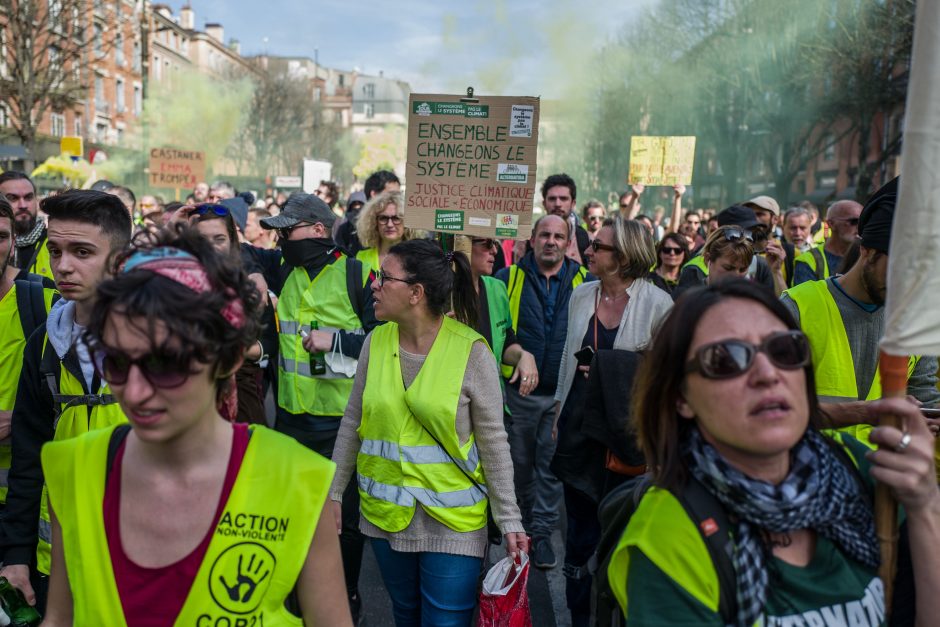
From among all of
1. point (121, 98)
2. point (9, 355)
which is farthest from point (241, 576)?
point (121, 98)

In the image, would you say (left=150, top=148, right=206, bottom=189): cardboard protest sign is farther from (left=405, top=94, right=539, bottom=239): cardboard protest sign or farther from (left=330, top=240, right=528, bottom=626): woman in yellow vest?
(left=330, top=240, right=528, bottom=626): woman in yellow vest

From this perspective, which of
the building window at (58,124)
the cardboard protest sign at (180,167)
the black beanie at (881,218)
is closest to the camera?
the black beanie at (881,218)

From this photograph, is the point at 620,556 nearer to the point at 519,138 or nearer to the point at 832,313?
the point at 832,313

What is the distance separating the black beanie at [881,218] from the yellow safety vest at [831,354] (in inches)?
12.2

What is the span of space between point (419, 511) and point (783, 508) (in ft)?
5.99

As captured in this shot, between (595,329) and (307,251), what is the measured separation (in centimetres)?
171

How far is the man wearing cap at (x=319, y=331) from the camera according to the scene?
4.39 metres

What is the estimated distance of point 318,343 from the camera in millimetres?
4355

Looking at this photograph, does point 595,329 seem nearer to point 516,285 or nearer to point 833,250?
point 516,285

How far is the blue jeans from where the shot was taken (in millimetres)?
3195

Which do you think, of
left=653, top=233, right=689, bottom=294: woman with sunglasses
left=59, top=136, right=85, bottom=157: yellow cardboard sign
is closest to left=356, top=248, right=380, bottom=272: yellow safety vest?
left=653, top=233, right=689, bottom=294: woman with sunglasses

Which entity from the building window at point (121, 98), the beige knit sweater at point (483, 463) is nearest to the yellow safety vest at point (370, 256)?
the beige knit sweater at point (483, 463)

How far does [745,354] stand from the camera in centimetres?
168

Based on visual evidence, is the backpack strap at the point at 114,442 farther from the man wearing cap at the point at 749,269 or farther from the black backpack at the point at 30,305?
the man wearing cap at the point at 749,269
